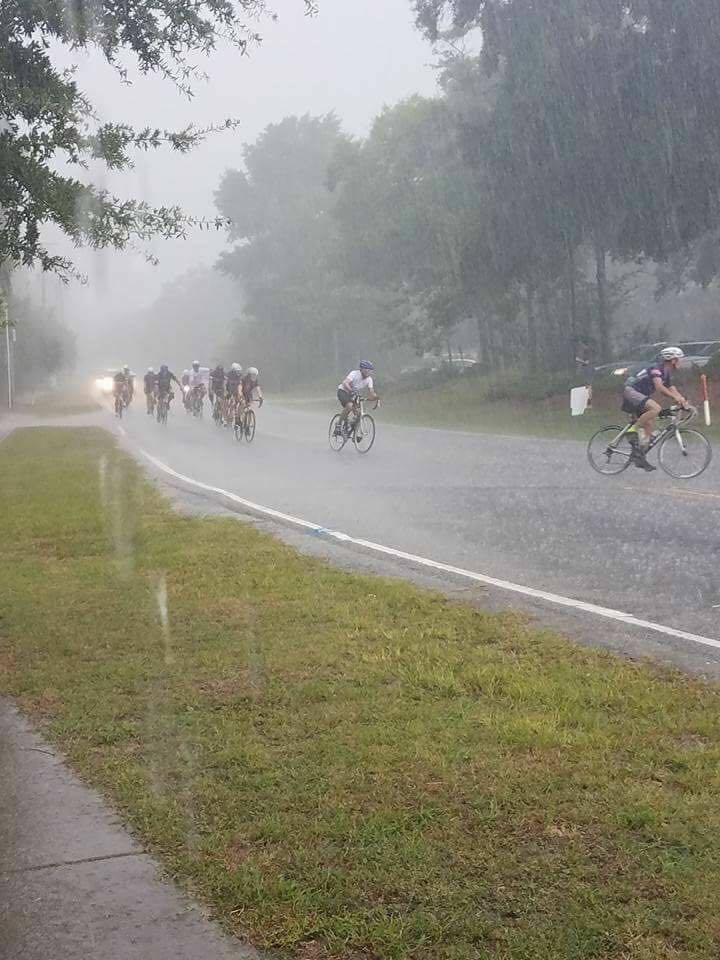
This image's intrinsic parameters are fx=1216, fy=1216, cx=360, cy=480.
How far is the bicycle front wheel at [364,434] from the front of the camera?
23250 millimetres

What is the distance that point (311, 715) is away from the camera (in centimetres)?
577

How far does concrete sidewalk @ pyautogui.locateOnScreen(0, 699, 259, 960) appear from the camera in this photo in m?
3.63

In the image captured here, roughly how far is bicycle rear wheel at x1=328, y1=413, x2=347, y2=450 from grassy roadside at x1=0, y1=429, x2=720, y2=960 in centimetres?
1461

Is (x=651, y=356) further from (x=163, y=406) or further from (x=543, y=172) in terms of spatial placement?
(x=163, y=406)

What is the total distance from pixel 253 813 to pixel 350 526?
826cm

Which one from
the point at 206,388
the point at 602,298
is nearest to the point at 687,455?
the point at 602,298

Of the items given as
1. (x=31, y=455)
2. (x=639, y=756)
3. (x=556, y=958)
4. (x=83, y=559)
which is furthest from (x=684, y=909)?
(x=31, y=455)

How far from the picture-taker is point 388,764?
5020 millimetres

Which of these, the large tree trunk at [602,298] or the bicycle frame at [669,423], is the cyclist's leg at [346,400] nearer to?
the bicycle frame at [669,423]

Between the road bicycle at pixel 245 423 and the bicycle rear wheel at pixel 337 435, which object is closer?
the bicycle rear wheel at pixel 337 435

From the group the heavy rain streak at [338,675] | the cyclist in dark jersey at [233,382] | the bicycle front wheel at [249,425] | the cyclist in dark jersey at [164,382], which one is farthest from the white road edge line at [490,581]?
the cyclist in dark jersey at [164,382]

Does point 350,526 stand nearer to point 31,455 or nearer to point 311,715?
point 311,715

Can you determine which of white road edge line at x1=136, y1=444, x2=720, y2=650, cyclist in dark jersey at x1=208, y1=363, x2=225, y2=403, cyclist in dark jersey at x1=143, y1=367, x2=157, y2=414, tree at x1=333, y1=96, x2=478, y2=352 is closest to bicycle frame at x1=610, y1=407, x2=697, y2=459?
white road edge line at x1=136, y1=444, x2=720, y2=650

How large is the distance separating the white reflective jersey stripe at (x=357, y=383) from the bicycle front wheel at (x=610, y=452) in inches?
244
